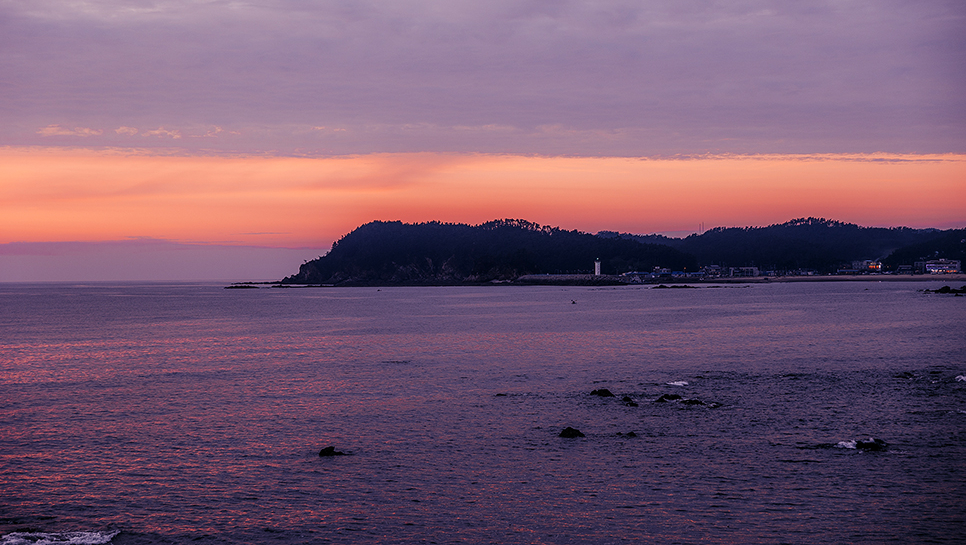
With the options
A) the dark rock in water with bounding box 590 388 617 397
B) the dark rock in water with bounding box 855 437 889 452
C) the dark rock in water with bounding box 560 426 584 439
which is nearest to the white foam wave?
the dark rock in water with bounding box 560 426 584 439

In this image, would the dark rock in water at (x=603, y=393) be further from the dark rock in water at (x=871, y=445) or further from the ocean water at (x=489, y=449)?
the dark rock in water at (x=871, y=445)

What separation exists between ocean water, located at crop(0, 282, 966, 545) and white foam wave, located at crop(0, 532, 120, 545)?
9 centimetres

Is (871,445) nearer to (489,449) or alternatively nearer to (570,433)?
(570,433)

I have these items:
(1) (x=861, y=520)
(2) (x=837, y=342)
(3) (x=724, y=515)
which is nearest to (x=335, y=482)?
(3) (x=724, y=515)

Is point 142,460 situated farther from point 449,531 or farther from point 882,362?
point 882,362

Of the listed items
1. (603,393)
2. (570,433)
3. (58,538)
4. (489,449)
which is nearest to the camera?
(58,538)

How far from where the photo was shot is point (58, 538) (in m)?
16.4

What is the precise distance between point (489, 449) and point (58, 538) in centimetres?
1263

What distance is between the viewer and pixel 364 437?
26.5 metres

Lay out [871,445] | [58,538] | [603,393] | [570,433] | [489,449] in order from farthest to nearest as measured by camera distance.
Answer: [603,393], [570,433], [489,449], [871,445], [58,538]

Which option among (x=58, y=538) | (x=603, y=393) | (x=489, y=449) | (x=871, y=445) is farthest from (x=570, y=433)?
(x=58, y=538)

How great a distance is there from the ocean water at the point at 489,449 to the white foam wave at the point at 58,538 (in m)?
0.09

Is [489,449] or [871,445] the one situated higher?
[871,445]

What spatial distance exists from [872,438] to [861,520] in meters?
8.32
